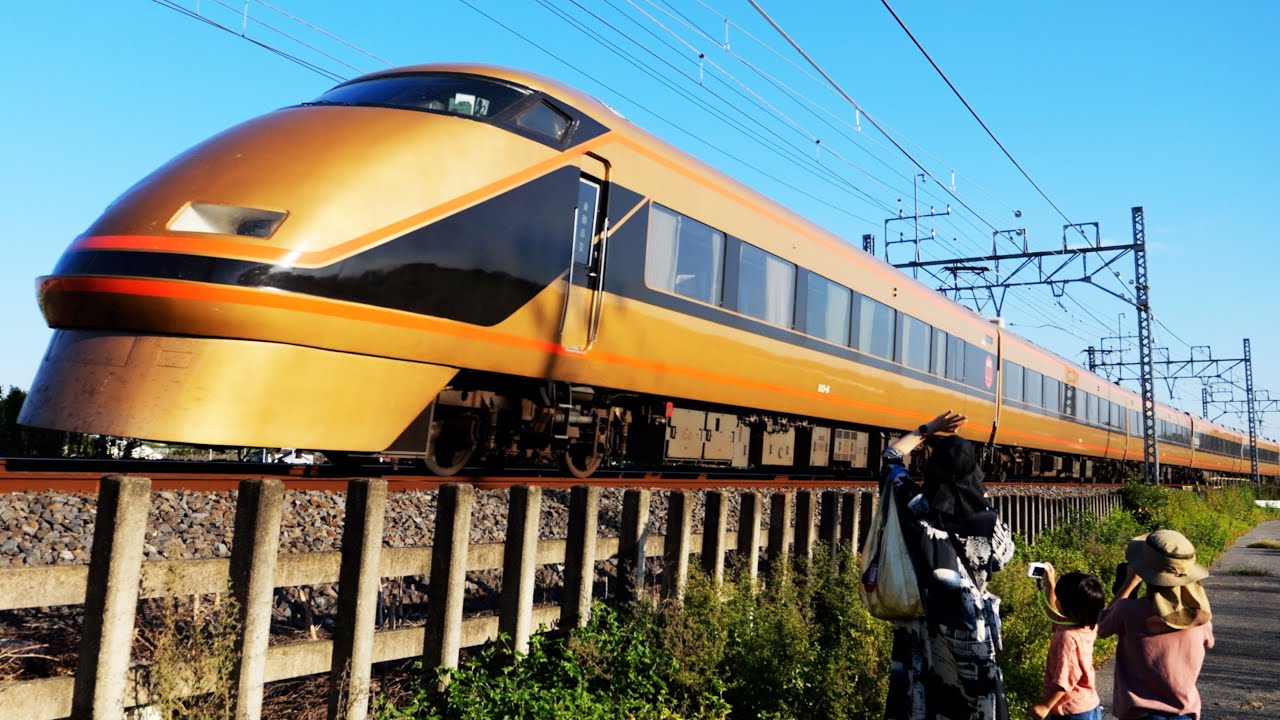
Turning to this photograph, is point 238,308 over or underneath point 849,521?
over

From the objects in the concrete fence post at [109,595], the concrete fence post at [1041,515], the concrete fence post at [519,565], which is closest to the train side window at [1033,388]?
the concrete fence post at [1041,515]

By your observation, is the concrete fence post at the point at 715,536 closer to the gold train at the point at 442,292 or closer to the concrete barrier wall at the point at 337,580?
the concrete barrier wall at the point at 337,580

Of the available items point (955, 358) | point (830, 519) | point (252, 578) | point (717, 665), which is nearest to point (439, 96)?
point (830, 519)

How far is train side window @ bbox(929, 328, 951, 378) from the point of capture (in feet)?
52.2

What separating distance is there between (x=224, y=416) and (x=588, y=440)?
3.59 m

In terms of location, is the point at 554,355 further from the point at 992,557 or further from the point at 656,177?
the point at 992,557

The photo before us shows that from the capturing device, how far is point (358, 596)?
384 cm

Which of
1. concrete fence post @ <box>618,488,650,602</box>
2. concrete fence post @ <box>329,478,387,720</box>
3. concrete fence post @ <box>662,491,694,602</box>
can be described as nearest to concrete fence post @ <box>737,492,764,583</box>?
concrete fence post @ <box>662,491,694,602</box>

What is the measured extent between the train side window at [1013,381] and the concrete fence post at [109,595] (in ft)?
61.2

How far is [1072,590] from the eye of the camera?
3881mm

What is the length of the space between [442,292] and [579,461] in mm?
3081

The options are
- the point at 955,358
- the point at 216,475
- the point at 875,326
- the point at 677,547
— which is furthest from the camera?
the point at 955,358

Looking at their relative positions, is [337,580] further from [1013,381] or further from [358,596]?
[1013,381]

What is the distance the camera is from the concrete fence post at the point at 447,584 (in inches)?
164
